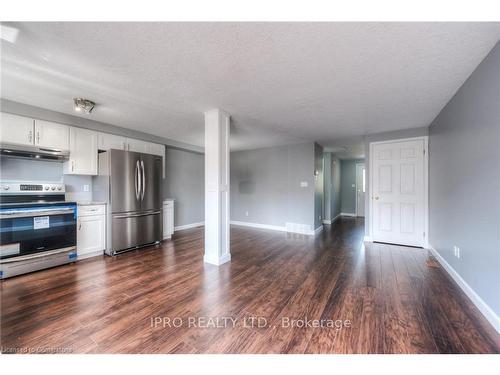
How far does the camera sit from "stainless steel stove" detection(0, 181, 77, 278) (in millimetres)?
2533

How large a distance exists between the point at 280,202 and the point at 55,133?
472 centimetres

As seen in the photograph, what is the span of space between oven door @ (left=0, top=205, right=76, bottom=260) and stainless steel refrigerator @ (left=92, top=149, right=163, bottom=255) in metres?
0.53

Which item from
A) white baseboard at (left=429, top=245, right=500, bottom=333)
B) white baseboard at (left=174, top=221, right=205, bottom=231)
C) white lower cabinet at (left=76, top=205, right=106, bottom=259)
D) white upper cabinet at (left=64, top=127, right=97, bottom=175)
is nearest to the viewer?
white baseboard at (left=429, top=245, right=500, bottom=333)

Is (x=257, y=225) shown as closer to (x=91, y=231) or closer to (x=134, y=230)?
(x=134, y=230)

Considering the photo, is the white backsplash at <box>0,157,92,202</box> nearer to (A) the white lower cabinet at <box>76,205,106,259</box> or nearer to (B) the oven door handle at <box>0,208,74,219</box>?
(A) the white lower cabinet at <box>76,205,106,259</box>

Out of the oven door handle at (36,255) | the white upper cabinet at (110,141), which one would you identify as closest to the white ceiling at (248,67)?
the white upper cabinet at (110,141)

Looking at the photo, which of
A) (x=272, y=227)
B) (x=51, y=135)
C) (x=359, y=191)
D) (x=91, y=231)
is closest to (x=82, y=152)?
(x=51, y=135)

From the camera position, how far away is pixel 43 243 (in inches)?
110

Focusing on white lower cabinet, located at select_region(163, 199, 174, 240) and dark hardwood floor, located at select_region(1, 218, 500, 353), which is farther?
white lower cabinet, located at select_region(163, 199, 174, 240)

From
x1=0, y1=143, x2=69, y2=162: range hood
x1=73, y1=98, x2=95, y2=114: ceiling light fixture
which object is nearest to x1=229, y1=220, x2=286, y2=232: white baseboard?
x1=0, y1=143, x2=69, y2=162: range hood

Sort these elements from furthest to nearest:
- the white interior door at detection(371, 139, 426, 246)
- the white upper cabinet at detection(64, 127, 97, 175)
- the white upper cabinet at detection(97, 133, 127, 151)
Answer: the white interior door at detection(371, 139, 426, 246), the white upper cabinet at detection(97, 133, 127, 151), the white upper cabinet at detection(64, 127, 97, 175)
